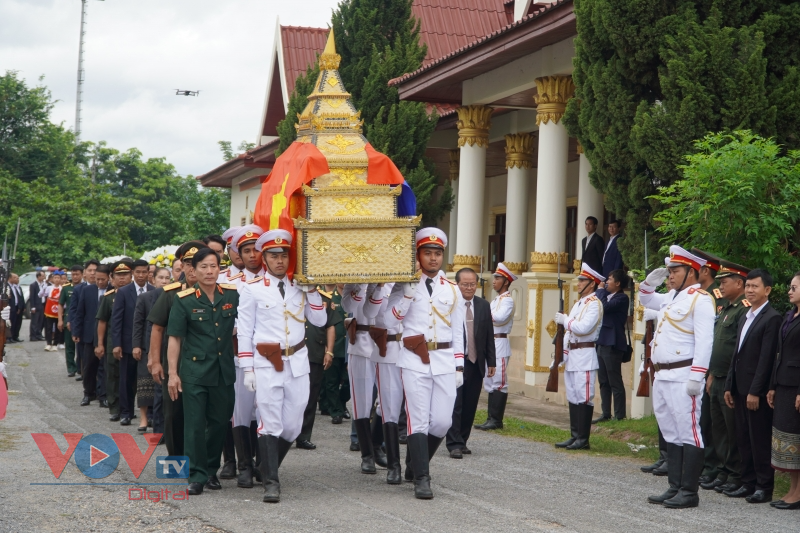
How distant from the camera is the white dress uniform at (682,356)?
26.3 ft

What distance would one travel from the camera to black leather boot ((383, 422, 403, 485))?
8586 millimetres

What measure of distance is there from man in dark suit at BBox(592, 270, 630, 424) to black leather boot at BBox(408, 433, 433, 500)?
5.25m

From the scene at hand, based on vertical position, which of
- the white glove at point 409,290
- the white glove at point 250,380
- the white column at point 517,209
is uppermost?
the white column at point 517,209

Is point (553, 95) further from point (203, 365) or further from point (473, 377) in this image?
point (203, 365)

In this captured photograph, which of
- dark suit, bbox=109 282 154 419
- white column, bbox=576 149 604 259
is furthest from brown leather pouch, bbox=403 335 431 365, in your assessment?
white column, bbox=576 149 604 259

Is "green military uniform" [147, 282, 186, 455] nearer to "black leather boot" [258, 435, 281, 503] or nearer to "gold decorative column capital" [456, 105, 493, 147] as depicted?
"black leather boot" [258, 435, 281, 503]

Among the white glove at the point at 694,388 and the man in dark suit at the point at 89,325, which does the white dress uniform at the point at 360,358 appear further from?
the man in dark suit at the point at 89,325

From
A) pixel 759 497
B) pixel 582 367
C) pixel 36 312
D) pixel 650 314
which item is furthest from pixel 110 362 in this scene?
pixel 36 312

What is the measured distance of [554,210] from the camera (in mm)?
16188

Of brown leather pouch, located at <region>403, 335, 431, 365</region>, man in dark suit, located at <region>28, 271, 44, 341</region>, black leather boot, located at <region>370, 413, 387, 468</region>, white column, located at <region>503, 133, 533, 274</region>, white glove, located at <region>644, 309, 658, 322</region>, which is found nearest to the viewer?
brown leather pouch, located at <region>403, 335, 431, 365</region>

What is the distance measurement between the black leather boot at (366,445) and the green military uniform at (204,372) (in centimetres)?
127

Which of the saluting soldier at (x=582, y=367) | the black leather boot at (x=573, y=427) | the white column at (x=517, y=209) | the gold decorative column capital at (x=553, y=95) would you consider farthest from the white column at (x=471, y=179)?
the black leather boot at (x=573, y=427)

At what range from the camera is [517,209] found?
18.9 m

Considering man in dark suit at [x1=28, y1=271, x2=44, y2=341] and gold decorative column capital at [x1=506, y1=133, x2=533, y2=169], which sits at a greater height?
gold decorative column capital at [x1=506, y1=133, x2=533, y2=169]
